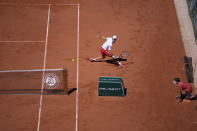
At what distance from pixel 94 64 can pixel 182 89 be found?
4512 mm

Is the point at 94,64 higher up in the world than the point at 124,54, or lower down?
lower down

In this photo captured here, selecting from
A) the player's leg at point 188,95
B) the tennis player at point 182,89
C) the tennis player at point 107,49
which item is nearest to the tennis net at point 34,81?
the tennis player at point 107,49

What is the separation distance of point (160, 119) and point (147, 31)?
5.78 metres

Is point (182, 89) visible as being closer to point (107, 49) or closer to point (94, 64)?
point (107, 49)

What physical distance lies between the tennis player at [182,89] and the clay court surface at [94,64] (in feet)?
1.08

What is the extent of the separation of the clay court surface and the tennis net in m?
0.37

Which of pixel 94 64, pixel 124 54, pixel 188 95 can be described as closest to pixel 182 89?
pixel 188 95

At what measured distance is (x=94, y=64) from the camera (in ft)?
39.9

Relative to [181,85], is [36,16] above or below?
above

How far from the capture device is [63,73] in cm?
1105

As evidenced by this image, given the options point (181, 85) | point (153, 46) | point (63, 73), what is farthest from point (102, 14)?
point (181, 85)

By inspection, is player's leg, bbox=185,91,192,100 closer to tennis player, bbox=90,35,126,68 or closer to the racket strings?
tennis player, bbox=90,35,126,68

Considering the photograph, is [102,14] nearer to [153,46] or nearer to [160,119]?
[153,46]

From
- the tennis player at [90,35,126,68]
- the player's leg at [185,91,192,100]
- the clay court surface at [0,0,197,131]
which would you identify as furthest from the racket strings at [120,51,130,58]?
the player's leg at [185,91,192,100]
